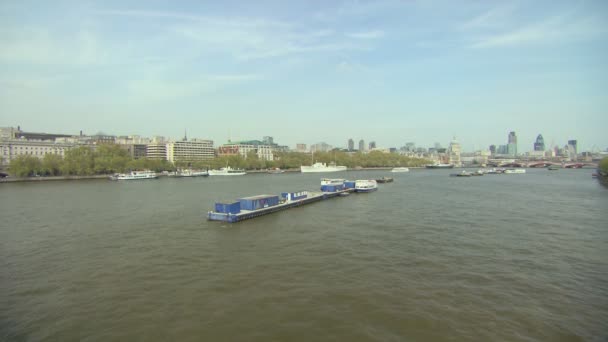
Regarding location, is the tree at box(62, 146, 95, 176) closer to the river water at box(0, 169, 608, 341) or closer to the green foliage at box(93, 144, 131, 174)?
the green foliage at box(93, 144, 131, 174)

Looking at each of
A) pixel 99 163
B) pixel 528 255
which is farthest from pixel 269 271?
pixel 99 163

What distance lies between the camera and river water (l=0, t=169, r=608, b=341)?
14227 mm

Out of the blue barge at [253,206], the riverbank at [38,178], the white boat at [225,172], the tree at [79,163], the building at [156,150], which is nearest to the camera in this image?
the blue barge at [253,206]

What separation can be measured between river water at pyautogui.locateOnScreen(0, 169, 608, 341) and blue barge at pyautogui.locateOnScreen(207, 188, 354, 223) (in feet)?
6.25

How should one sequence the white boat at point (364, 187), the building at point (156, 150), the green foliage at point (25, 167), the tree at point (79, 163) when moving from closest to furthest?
the white boat at point (364, 187) → the green foliage at point (25, 167) → the tree at point (79, 163) → the building at point (156, 150)

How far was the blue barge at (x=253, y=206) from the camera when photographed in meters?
36.6

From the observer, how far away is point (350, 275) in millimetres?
19984

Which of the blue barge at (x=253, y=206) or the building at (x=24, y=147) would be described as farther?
the building at (x=24, y=147)

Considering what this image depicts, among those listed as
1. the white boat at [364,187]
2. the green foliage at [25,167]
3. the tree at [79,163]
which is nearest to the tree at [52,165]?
the green foliage at [25,167]

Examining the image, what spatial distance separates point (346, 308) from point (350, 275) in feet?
14.0

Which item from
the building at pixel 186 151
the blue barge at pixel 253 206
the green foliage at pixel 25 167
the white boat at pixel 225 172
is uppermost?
the building at pixel 186 151

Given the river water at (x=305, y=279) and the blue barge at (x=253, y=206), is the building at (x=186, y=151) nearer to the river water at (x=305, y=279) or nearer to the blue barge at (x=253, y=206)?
the blue barge at (x=253, y=206)

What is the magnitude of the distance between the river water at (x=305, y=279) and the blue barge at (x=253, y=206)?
190 centimetres

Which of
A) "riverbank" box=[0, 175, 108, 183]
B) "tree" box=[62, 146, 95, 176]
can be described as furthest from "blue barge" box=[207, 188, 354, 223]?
"tree" box=[62, 146, 95, 176]
